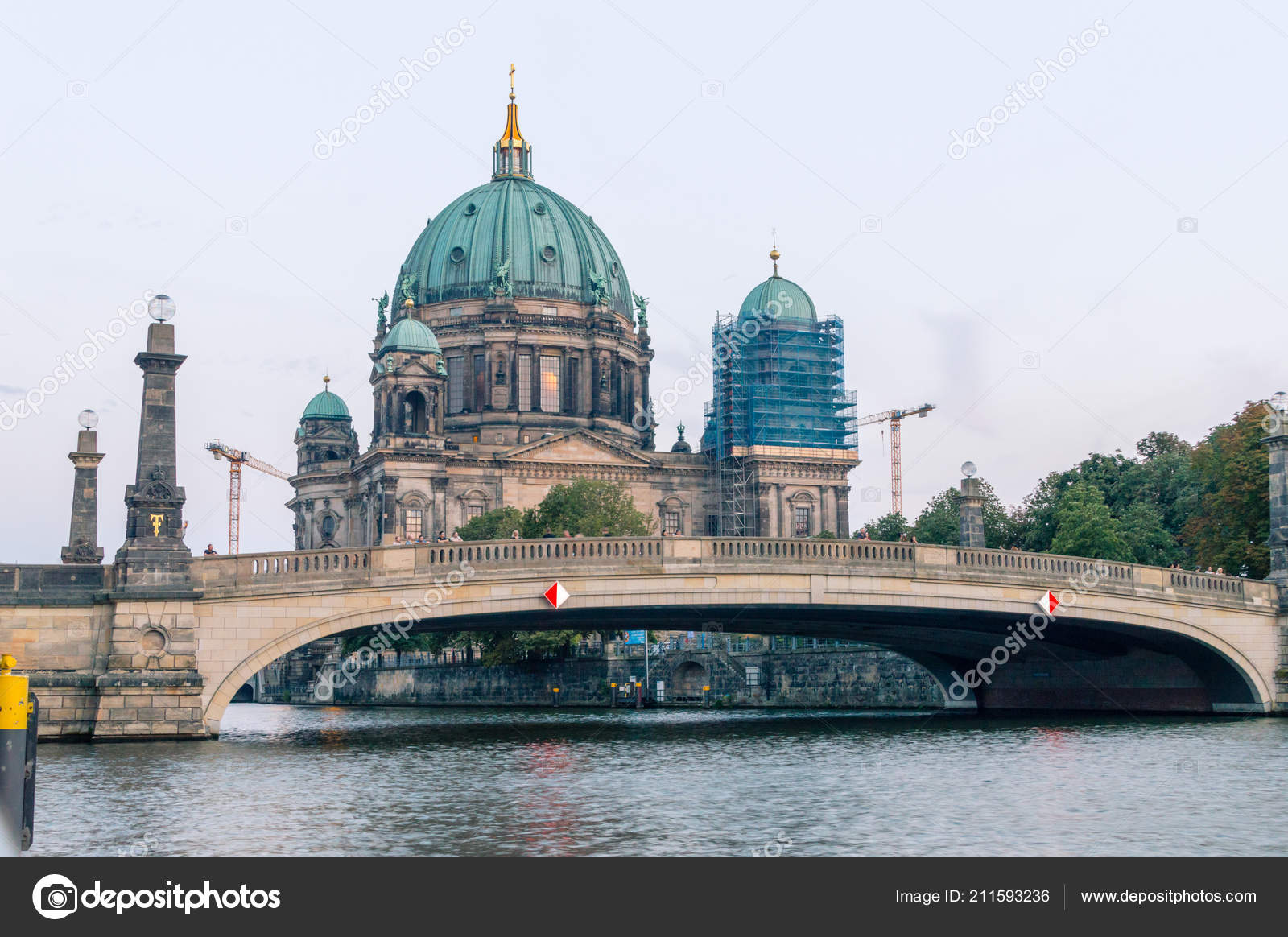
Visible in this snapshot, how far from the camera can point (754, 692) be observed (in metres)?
81.9

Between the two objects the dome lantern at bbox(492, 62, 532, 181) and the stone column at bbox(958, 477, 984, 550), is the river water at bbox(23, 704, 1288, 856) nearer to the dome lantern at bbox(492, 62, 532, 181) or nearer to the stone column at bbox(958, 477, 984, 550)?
the stone column at bbox(958, 477, 984, 550)

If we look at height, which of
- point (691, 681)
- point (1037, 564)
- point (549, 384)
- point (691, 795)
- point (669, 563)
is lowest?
point (691, 795)

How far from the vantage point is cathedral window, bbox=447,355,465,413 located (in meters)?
118

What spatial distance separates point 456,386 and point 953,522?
39011mm

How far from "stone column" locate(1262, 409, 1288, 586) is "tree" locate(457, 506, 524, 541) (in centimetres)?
4807

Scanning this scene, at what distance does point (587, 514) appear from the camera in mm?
93125

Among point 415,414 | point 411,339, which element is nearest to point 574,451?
point 415,414

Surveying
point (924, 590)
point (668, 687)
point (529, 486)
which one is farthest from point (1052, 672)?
point (529, 486)

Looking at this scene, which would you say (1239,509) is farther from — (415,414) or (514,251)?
(514,251)

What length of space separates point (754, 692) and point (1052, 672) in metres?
25.9

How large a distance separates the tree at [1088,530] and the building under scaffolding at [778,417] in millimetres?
34868

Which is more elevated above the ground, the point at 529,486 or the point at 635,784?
the point at 529,486
